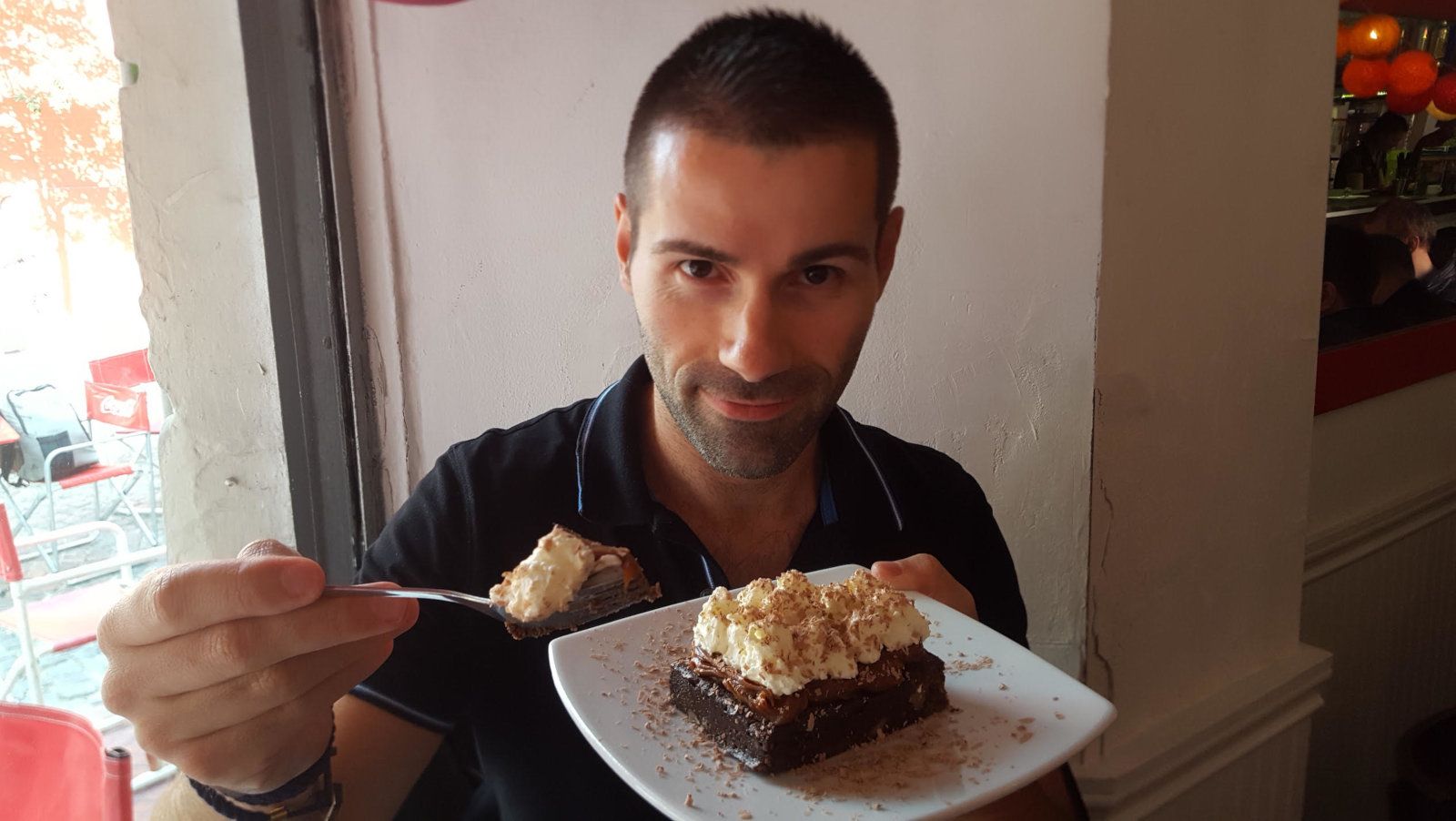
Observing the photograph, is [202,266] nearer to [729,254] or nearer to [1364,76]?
[729,254]

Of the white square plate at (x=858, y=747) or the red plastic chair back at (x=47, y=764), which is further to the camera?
the red plastic chair back at (x=47, y=764)

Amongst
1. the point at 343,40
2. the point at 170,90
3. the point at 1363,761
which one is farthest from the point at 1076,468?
the point at 1363,761

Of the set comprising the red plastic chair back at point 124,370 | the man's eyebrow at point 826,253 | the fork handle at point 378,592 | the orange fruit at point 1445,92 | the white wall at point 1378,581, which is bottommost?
the white wall at point 1378,581

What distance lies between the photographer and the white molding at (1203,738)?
74.0 inches

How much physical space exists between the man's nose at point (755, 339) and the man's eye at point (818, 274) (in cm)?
7

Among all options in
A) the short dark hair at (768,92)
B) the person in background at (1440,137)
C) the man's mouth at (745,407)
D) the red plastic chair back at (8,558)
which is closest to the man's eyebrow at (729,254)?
the short dark hair at (768,92)

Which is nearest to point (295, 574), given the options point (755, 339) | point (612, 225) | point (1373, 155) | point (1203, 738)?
point (755, 339)

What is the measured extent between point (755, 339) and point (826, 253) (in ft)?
0.57

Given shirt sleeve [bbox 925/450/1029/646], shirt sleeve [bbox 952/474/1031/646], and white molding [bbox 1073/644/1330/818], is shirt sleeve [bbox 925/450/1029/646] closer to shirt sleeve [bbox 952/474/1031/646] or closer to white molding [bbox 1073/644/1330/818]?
shirt sleeve [bbox 952/474/1031/646]

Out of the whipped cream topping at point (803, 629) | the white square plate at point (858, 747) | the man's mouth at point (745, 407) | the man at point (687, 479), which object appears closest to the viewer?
the white square plate at point (858, 747)

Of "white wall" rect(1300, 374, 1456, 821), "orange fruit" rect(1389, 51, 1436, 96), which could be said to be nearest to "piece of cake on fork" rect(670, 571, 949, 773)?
"white wall" rect(1300, 374, 1456, 821)

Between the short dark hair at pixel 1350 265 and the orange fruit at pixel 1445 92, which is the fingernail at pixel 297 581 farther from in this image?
the orange fruit at pixel 1445 92

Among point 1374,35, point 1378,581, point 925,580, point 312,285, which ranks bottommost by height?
point 1378,581

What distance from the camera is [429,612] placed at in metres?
1.52
